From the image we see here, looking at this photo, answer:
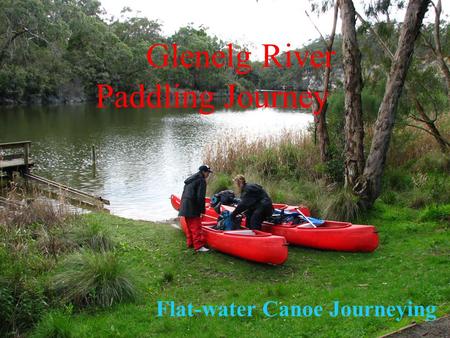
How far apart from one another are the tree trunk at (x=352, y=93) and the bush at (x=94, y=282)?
22.1ft

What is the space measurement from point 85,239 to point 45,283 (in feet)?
6.23

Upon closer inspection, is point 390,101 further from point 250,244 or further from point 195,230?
point 195,230

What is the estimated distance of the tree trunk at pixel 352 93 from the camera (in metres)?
12.0

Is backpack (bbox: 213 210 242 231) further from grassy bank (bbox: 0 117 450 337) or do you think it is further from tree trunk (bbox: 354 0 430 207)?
tree trunk (bbox: 354 0 430 207)

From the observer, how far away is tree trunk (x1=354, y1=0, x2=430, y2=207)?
1080 centimetres

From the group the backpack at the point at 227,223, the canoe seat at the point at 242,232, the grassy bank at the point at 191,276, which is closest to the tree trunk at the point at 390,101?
the grassy bank at the point at 191,276

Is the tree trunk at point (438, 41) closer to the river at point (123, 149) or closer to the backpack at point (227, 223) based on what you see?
the river at point (123, 149)

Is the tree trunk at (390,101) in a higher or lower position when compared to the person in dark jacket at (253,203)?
higher

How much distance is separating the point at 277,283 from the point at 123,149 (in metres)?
21.3

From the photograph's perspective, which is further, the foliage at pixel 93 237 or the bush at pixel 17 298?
the foliage at pixel 93 237

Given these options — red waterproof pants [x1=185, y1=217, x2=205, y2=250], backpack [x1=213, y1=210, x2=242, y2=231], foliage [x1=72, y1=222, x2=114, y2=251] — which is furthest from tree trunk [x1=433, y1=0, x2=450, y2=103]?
foliage [x1=72, y1=222, x2=114, y2=251]

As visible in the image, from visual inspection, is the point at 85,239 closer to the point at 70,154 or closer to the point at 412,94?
the point at 412,94

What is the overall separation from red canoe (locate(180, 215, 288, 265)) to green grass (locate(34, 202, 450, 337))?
182mm

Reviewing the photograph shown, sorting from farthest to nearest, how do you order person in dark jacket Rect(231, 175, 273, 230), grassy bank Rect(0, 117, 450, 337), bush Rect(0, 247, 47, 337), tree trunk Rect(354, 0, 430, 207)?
1. tree trunk Rect(354, 0, 430, 207)
2. person in dark jacket Rect(231, 175, 273, 230)
3. bush Rect(0, 247, 47, 337)
4. grassy bank Rect(0, 117, 450, 337)
